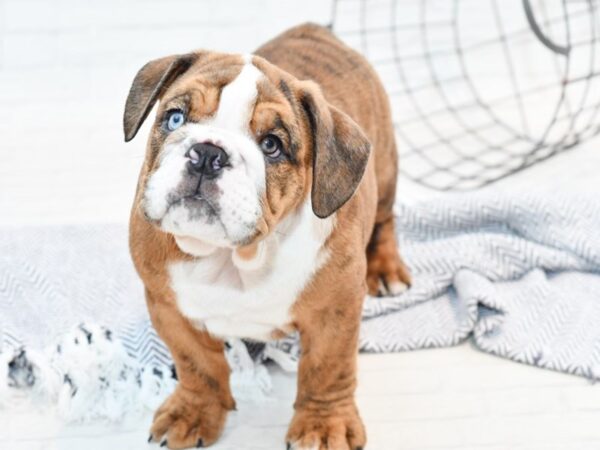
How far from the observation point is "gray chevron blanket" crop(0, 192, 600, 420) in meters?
2.94

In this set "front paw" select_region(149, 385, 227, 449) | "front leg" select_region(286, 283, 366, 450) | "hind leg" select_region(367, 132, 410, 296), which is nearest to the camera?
"front leg" select_region(286, 283, 366, 450)

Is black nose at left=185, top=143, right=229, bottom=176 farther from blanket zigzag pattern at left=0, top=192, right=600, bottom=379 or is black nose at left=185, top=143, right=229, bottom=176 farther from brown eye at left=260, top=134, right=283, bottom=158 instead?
blanket zigzag pattern at left=0, top=192, right=600, bottom=379

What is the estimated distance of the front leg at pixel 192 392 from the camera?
8.73ft

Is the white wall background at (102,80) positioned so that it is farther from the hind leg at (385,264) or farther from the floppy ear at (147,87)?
the floppy ear at (147,87)

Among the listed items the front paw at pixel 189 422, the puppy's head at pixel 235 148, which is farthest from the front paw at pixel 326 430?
the puppy's head at pixel 235 148

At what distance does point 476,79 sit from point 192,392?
270cm

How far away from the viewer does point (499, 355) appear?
10.1ft

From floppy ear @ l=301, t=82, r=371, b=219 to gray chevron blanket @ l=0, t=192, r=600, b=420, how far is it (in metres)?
0.83

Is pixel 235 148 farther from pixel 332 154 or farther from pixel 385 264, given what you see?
pixel 385 264

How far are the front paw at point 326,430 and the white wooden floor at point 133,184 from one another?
6 centimetres

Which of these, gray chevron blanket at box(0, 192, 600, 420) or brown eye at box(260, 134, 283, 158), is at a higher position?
brown eye at box(260, 134, 283, 158)

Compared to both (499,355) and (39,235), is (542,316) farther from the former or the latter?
(39,235)

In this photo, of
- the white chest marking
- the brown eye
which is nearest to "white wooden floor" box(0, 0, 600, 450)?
the white chest marking

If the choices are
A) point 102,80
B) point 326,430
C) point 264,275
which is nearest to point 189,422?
point 326,430
